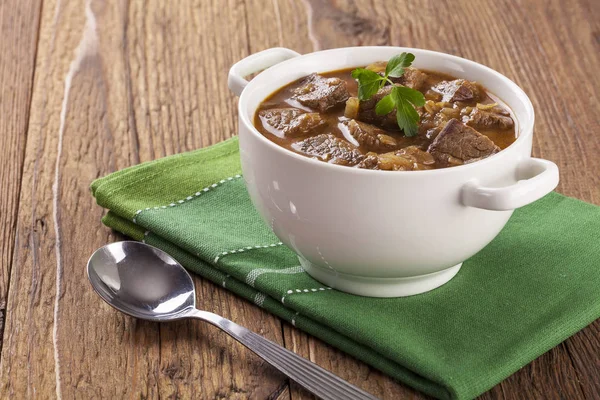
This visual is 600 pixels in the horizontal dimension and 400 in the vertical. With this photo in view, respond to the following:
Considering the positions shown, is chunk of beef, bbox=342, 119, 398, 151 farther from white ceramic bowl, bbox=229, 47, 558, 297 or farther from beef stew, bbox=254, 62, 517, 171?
white ceramic bowl, bbox=229, 47, 558, 297

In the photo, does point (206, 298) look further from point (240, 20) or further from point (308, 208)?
point (240, 20)

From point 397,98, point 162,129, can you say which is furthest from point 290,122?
point 162,129

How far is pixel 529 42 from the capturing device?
11.8ft

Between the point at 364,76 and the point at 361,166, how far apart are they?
0.28 m

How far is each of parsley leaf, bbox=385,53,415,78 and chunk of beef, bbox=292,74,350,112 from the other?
0.12 meters

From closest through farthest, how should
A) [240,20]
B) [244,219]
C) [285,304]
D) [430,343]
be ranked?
[430,343], [285,304], [244,219], [240,20]

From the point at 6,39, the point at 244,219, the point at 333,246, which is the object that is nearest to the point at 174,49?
the point at 6,39

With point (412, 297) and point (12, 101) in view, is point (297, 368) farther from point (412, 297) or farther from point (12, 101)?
point (12, 101)

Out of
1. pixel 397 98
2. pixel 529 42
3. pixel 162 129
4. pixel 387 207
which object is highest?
pixel 397 98

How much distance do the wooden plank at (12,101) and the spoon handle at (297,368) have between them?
1.87ft

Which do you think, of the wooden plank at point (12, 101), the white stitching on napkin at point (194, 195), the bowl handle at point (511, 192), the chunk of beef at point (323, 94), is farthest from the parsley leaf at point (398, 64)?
the wooden plank at point (12, 101)

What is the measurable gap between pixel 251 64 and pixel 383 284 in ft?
2.30

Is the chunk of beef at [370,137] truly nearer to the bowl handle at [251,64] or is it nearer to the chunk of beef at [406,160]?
the chunk of beef at [406,160]

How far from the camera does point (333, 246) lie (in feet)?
6.37
